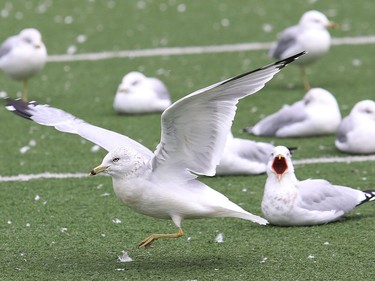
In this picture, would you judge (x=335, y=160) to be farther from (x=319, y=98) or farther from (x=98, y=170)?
(x=98, y=170)

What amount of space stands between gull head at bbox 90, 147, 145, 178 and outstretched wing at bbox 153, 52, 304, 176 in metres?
0.11

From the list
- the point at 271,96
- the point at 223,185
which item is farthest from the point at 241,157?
the point at 271,96

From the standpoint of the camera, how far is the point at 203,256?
5.34 m

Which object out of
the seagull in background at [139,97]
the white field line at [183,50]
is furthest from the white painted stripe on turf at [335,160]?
the white field line at [183,50]

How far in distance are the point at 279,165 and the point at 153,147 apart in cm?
232

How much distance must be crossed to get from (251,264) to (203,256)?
0.32 m

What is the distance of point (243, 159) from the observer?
7.05 m

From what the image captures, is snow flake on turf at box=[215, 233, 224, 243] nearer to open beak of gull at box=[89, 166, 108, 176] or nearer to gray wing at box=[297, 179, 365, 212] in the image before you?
gray wing at box=[297, 179, 365, 212]

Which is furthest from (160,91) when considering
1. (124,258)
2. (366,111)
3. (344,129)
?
(124,258)

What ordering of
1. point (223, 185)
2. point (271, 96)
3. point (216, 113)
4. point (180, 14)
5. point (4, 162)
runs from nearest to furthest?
1. point (216, 113)
2. point (223, 185)
3. point (4, 162)
4. point (271, 96)
5. point (180, 14)

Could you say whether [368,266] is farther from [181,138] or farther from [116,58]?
[116,58]

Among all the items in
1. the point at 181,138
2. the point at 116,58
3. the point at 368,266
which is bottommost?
the point at 116,58

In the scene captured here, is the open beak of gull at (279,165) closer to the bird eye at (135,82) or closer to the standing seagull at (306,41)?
the bird eye at (135,82)

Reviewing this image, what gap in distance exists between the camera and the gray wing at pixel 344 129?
302 inches
